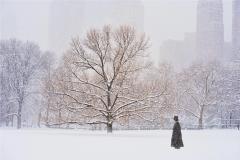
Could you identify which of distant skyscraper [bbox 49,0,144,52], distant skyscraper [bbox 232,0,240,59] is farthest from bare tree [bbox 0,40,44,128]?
distant skyscraper [bbox 49,0,144,52]

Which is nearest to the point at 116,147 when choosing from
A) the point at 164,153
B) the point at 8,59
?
the point at 164,153

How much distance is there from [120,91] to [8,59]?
2500cm

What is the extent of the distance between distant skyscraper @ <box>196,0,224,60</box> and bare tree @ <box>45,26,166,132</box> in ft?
114

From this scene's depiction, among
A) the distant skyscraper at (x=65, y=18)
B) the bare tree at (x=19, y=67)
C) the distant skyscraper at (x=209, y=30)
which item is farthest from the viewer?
the distant skyscraper at (x=65, y=18)

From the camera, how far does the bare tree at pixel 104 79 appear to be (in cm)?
3139

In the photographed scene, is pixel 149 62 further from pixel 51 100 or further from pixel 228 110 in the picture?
pixel 228 110

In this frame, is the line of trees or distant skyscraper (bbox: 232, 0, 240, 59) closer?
the line of trees

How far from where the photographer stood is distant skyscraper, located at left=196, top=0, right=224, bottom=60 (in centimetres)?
7338

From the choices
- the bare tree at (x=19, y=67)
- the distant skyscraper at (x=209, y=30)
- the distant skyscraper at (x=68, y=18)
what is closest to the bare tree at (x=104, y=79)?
the bare tree at (x=19, y=67)

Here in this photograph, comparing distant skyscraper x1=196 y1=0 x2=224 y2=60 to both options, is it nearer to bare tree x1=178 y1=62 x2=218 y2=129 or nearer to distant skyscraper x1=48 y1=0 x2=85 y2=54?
bare tree x1=178 y1=62 x2=218 y2=129

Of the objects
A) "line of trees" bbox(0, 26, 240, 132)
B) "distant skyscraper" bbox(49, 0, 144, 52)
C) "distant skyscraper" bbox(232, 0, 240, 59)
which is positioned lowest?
"line of trees" bbox(0, 26, 240, 132)

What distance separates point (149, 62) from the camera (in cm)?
3256

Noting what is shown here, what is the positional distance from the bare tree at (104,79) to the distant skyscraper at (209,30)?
34.8m

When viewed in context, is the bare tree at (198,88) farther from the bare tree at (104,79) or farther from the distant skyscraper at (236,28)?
the bare tree at (104,79)
